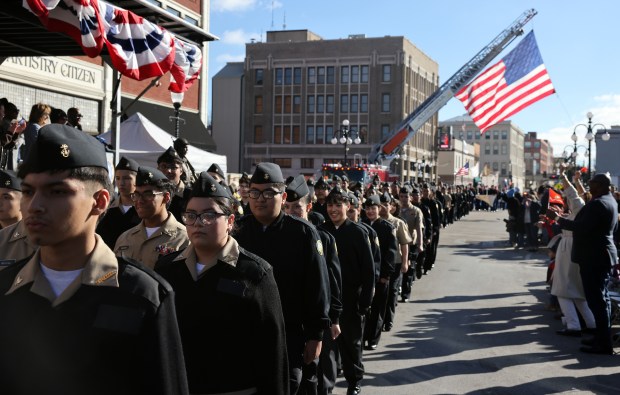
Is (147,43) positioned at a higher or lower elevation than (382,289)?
higher

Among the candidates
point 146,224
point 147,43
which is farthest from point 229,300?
point 147,43

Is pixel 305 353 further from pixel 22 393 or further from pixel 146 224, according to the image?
pixel 22 393

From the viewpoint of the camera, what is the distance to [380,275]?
337 inches

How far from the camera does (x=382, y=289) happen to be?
342 inches

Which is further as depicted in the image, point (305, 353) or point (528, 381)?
point (528, 381)

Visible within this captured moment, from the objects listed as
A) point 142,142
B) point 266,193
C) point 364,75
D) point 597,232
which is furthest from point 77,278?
point 364,75

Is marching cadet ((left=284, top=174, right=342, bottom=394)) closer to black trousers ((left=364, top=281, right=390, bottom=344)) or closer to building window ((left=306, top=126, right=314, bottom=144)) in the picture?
black trousers ((left=364, top=281, right=390, bottom=344))

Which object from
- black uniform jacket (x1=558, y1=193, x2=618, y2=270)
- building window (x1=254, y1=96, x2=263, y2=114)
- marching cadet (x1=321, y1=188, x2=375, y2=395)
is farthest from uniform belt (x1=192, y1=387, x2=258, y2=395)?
building window (x1=254, y1=96, x2=263, y2=114)

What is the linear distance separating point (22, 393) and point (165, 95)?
27869 mm

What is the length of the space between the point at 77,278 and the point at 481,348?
7640 millimetres

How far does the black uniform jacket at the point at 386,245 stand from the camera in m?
8.72

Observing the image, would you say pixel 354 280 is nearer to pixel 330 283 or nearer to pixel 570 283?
pixel 330 283

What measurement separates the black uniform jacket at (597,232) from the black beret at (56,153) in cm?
789

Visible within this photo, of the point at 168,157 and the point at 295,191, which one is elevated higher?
the point at 168,157
